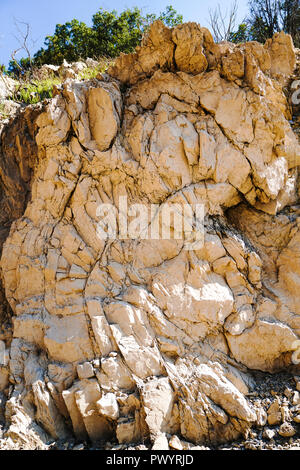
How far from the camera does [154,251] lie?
3.71m

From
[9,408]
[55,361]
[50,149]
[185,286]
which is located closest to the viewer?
[9,408]

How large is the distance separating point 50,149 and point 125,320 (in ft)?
7.05

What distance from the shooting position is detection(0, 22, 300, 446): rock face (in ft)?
10.4

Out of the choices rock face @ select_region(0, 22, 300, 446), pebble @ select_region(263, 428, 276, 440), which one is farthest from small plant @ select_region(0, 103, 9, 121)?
pebble @ select_region(263, 428, 276, 440)

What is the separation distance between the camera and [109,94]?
3.96 metres

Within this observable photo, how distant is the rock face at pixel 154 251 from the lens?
125 inches

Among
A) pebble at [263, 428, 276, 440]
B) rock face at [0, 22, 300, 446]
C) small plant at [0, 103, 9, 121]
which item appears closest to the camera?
pebble at [263, 428, 276, 440]

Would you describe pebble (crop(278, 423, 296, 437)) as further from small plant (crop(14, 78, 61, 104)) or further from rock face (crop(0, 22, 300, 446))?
small plant (crop(14, 78, 61, 104))

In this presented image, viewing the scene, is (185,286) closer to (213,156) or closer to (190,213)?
(190,213)

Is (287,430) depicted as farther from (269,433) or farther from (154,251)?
(154,251)

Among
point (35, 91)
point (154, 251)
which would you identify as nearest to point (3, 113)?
point (35, 91)

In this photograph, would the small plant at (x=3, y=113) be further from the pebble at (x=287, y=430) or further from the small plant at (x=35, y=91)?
the pebble at (x=287, y=430)

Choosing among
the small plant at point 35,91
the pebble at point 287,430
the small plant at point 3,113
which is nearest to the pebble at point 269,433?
the pebble at point 287,430
